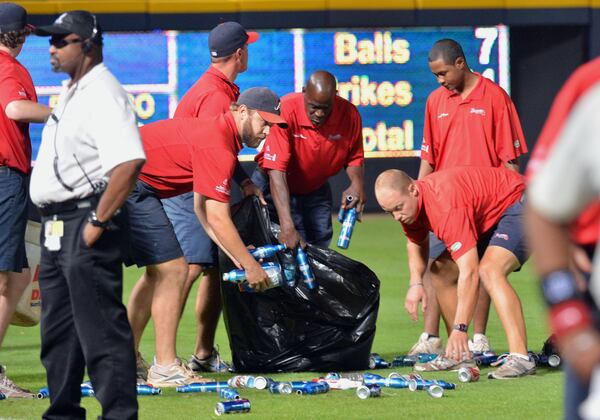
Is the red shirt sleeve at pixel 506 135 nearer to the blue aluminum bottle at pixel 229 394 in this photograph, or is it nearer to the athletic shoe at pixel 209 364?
the athletic shoe at pixel 209 364

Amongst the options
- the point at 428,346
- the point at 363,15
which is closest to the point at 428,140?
the point at 428,346

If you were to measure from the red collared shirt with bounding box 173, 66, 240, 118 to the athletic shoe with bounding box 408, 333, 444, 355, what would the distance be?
2.05 m

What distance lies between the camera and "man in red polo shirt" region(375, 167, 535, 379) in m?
7.02

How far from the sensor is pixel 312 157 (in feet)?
27.5

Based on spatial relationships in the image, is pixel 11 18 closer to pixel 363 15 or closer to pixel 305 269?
pixel 305 269

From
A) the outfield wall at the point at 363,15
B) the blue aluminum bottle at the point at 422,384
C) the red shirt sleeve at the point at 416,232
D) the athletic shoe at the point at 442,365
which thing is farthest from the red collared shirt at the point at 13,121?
the outfield wall at the point at 363,15

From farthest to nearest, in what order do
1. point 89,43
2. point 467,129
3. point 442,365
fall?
point 467,129 → point 442,365 → point 89,43

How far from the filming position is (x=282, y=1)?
59.9 feet

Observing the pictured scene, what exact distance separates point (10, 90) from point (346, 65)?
12.3 m

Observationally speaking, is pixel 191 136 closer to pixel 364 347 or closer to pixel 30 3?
pixel 364 347

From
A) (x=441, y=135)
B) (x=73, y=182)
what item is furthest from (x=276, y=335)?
(x=73, y=182)

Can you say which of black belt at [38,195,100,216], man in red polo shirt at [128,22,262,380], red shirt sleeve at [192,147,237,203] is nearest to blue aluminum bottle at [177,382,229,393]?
man in red polo shirt at [128,22,262,380]

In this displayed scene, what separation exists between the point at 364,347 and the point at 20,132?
2463 mm

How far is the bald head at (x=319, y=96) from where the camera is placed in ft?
26.5
